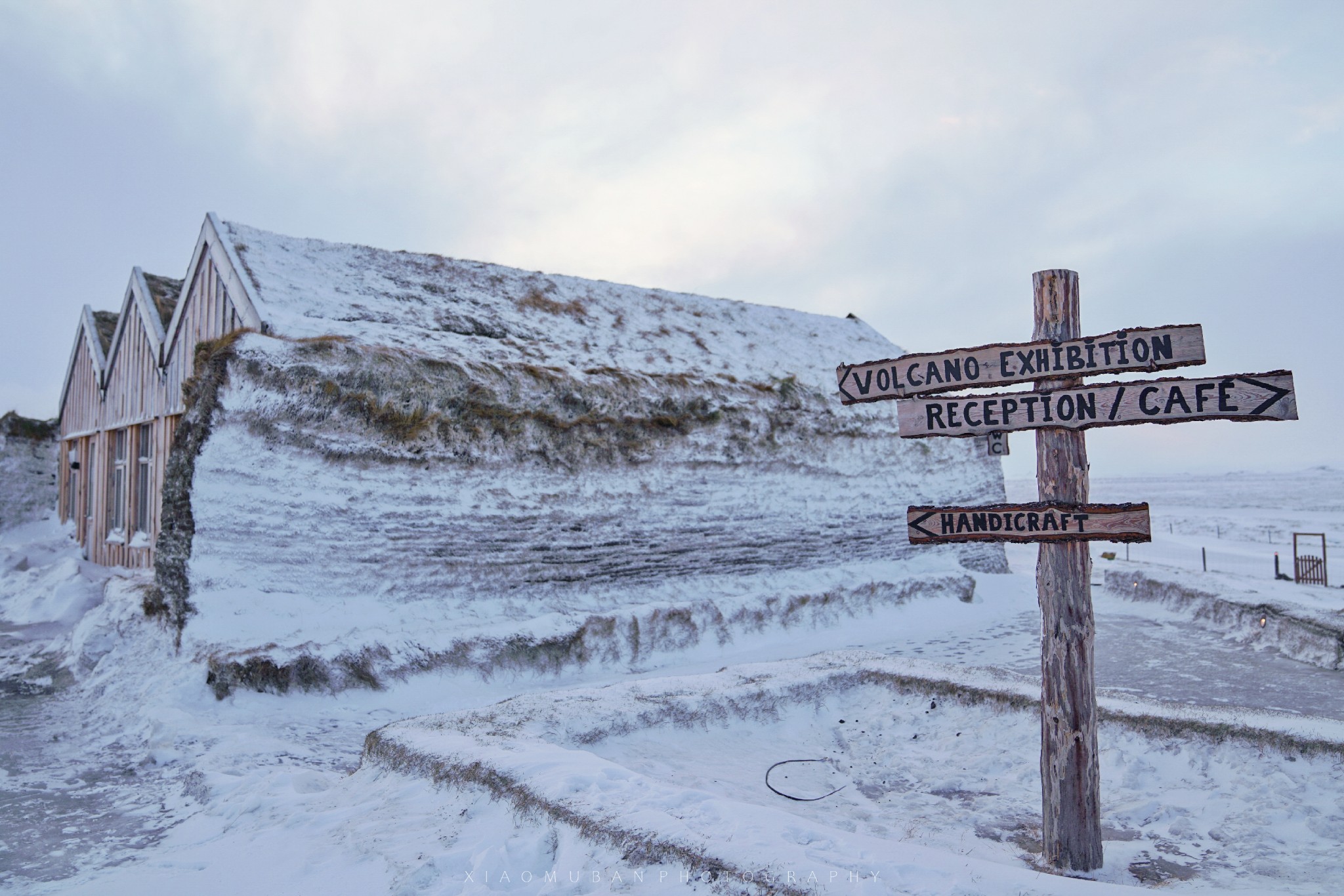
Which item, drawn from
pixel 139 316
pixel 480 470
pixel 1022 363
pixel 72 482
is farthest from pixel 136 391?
pixel 1022 363

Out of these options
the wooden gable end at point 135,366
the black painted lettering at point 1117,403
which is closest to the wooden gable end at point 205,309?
the wooden gable end at point 135,366

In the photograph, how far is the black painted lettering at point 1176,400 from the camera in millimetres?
4086

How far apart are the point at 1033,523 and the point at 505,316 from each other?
9.13 m

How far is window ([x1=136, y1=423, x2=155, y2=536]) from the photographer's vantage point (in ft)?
38.4

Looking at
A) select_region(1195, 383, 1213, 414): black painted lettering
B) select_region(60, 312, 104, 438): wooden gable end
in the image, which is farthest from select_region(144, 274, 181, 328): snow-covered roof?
select_region(1195, 383, 1213, 414): black painted lettering

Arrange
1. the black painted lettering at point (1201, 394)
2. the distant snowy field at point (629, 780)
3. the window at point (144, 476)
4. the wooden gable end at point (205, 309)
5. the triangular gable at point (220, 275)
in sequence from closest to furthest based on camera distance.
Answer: the distant snowy field at point (629, 780), the black painted lettering at point (1201, 394), the triangular gable at point (220, 275), the wooden gable end at point (205, 309), the window at point (144, 476)

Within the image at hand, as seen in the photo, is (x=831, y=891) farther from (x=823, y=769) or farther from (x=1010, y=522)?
(x=823, y=769)

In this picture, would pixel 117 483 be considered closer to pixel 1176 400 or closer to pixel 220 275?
pixel 220 275

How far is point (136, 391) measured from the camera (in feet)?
41.2

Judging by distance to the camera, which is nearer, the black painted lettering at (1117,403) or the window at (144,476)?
the black painted lettering at (1117,403)

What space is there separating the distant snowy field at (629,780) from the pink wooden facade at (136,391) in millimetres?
2548

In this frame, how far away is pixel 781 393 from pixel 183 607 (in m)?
8.77

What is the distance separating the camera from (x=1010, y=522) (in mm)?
4477

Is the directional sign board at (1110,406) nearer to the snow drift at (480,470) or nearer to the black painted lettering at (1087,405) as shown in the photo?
the black painted lettering at (1087,405)
